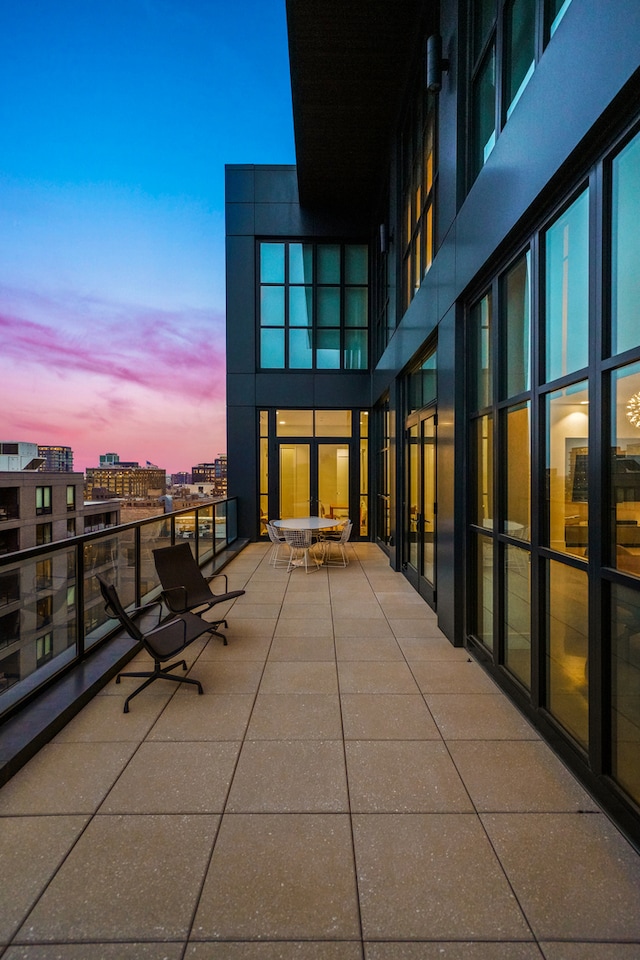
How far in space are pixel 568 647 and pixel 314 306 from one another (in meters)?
9.92

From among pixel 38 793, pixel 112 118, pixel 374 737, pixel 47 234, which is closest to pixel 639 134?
pixel 374 737

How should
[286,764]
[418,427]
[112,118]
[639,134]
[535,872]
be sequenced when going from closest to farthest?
[535,872], [639,134], [286,764], [418,427], [112,118]

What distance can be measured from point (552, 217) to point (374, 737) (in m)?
3.49

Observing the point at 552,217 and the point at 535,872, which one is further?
the point at 552,217

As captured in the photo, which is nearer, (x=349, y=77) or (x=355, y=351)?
(x=349, y=77)

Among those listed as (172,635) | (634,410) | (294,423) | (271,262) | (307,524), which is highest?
(271,262)

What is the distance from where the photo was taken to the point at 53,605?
132 inches

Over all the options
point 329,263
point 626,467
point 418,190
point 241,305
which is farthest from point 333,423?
point 626,467

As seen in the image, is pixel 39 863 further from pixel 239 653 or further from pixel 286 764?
pixel 239 653

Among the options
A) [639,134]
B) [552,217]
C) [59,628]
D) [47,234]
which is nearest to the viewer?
[639,134]

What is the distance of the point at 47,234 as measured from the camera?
45688 millimetres

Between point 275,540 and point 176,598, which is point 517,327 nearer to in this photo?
point 176,598

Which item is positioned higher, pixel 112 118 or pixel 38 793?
pixel 112 118

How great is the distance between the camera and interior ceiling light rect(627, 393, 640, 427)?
1861 millimetres
